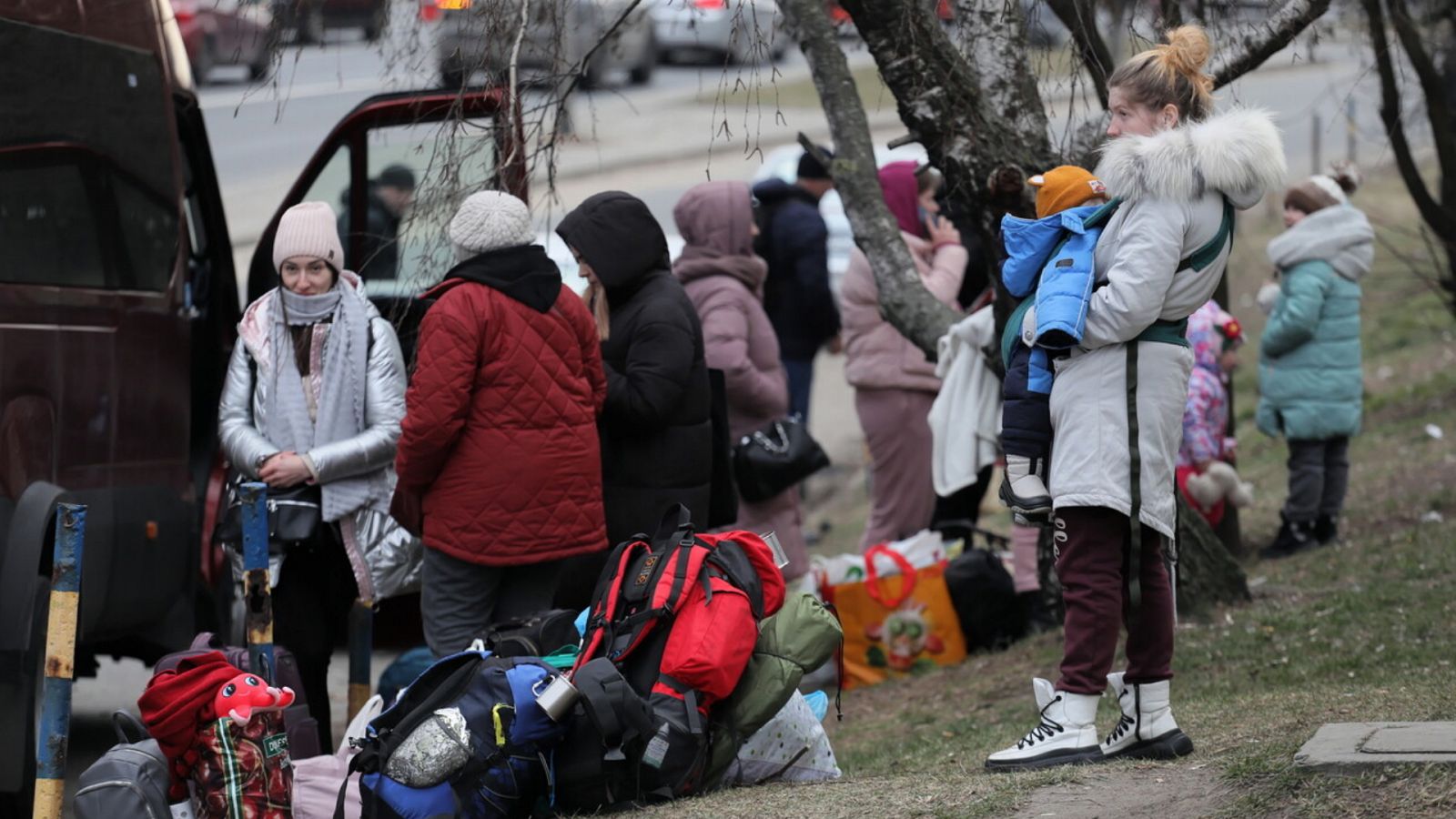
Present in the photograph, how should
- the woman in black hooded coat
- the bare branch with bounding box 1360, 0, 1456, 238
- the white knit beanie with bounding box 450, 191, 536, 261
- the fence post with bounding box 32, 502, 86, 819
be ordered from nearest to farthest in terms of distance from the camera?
the fence post with bounding box 32, 502, 86, 819, the white knit beanie with bounding box 450, 191, 536, 261, the woman in black hooded coat, the bare branch with bounding box 1360, 0, 1456, 238

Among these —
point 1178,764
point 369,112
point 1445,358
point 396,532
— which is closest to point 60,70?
point 369,112

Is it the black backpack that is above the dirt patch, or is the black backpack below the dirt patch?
below

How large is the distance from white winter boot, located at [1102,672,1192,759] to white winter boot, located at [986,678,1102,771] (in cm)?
8

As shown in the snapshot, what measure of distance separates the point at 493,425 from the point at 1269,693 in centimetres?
247

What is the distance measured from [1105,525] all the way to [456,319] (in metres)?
1.95

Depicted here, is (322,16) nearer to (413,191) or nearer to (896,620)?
(413,191)

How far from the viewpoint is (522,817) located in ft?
14.9

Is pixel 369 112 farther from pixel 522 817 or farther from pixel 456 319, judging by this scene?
pixel 522 817

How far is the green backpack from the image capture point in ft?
15.3

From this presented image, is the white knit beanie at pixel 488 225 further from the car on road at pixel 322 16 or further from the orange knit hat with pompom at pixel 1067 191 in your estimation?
the orange knit hat with pompom at pixel 1067 191

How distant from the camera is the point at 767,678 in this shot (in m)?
4.69

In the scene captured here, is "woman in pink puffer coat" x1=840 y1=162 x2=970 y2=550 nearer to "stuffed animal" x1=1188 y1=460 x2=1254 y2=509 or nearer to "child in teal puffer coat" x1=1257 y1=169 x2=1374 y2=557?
"stuffed animal" x1=1188 y1=460 x2=1254 y2=509

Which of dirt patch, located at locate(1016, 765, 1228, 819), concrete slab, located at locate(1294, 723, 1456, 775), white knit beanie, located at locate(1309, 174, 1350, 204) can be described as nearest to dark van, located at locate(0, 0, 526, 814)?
dirt patch, located at locate(1016, 765, 1228, 819)

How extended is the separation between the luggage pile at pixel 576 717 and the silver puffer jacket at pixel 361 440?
2.57 ft
